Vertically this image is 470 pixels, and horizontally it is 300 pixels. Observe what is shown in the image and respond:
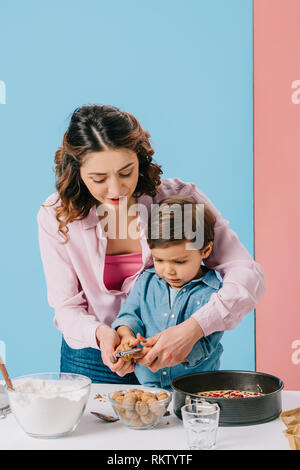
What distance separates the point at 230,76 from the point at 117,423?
1.72 meters

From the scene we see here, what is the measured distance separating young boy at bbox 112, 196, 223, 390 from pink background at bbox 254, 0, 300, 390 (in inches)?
28.2

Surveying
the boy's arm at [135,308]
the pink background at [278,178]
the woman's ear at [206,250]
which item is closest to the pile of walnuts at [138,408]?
the boy's arm at [135,308]

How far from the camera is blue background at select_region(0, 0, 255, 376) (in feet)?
8.51

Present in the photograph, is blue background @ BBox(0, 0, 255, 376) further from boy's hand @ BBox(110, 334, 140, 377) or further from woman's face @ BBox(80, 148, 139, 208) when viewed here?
boy's hand @ BBox(110, 334, 140, 377)

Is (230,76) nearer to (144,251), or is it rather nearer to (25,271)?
(144,251)

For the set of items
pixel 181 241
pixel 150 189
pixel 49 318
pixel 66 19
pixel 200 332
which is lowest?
pixel 49 318

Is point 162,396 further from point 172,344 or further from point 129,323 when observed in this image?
point 129,323

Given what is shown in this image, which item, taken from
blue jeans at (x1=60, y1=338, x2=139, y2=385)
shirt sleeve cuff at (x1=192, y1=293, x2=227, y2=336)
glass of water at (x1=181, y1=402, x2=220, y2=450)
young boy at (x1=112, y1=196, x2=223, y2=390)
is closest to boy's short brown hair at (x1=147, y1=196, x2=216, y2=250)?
young boy at (x1=112, y1=196, x2=223, y2=390)

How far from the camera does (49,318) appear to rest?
105 inches

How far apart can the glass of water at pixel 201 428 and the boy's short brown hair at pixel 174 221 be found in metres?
0.73

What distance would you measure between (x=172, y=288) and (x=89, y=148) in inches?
22.3

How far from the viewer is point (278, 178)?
2.70 meters
